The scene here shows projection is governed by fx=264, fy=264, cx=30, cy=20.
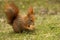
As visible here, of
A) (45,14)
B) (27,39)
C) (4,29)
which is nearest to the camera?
(27,39)

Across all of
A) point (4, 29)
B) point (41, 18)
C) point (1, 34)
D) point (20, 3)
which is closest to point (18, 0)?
point (20, 3)

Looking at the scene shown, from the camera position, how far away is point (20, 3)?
14.3m

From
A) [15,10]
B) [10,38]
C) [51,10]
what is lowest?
[51,10]

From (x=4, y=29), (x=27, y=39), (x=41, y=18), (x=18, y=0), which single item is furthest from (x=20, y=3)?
(x=27, y=39)

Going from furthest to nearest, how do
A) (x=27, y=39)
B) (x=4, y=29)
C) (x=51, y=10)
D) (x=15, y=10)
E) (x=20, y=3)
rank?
(x=20, y=3)
(x=51, y=10)
(x=4, y=29)
(x=15, y=10)
(x=27, y=39)

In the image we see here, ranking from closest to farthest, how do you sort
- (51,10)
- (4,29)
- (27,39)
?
(27,39) → (4,29) → (51,10)

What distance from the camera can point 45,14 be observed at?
40.4 ft

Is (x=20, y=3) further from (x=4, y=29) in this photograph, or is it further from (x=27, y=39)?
(x=27, y=39)

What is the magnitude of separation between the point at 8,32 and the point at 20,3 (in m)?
5.73

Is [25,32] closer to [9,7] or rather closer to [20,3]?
[9,7]

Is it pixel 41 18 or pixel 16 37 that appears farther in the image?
pixel 41 18

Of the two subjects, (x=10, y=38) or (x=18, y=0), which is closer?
(x=10, y=38)

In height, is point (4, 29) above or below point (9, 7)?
below

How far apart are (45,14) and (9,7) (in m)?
4.15
